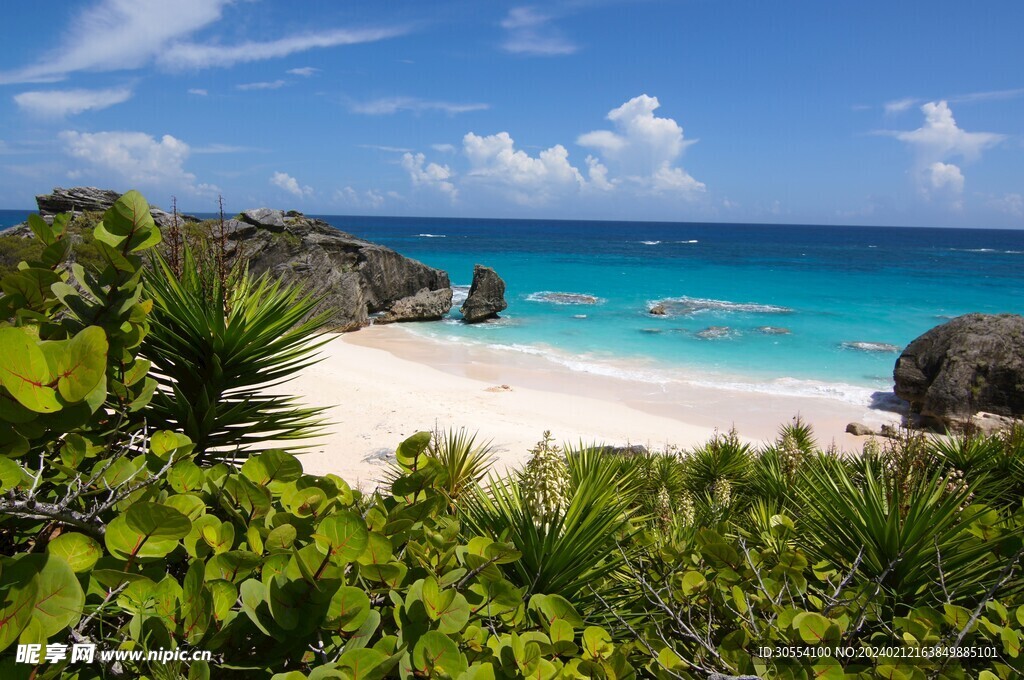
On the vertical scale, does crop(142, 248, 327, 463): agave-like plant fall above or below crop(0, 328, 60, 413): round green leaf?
below

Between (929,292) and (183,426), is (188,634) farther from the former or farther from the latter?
(929,292)

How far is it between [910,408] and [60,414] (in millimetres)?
20985

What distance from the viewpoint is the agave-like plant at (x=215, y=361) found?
252cm

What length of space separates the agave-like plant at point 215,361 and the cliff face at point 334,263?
2254cm

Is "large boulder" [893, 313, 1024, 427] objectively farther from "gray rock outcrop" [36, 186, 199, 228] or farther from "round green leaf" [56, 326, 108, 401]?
"gray rock outcrop" [36, 186, 199, 228]

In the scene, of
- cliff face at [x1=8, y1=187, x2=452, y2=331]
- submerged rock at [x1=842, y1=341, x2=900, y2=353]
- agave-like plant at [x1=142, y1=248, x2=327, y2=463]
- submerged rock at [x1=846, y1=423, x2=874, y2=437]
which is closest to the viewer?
agave-like plant at [x1=142, y1=248, x2=327, y2=463]

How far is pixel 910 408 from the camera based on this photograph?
1767 cm

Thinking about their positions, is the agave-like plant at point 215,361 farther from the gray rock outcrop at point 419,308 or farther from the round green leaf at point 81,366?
the gray rock outcrop at point 419,308

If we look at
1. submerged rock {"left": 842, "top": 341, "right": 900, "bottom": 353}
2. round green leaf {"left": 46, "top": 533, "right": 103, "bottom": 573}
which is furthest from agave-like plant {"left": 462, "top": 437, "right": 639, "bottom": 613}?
submerged rock {"left": 842, "top": 341, "right": 900, "bottom": 353}

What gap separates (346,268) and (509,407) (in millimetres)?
17060

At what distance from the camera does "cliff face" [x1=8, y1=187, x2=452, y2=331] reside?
85.9ft

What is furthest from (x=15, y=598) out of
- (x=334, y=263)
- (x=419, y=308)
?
(x=419, y=308)

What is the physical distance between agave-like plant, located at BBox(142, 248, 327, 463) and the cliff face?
22.5 meters

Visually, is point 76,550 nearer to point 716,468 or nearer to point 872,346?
point 716,468
